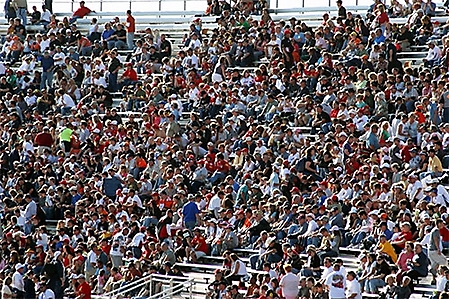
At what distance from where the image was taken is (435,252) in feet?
76.0

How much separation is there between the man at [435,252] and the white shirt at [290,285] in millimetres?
2194

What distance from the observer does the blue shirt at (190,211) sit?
27906 millimetres

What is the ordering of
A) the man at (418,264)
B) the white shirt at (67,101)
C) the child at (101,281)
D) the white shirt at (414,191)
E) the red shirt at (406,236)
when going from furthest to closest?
the white shirt at (67,101)
the child at (101,281)
the white shirt at (414,191)
the red shirt at (406,236)
the man at (418,264)

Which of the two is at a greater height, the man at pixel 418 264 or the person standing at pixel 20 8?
the person standing at pixel 20 8

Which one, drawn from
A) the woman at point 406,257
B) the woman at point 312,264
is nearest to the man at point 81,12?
the woman at point 312,264

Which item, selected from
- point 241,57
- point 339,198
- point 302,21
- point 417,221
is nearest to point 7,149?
point 241,57

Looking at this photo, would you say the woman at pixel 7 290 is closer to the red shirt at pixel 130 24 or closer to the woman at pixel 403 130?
the woman at pixel 403 130

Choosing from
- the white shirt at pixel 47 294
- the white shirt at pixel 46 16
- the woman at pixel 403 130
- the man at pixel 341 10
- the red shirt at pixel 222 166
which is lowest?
the white shirt at pixel 47 294

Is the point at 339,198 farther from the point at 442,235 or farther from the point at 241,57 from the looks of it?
the point at 241,57

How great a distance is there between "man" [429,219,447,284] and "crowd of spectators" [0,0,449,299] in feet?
0.10

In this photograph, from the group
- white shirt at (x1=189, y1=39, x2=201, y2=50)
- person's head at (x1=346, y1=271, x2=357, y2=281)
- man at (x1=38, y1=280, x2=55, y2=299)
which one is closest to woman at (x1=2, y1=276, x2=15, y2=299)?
man at (x1=38, y1=280, x2=55, y2=299)

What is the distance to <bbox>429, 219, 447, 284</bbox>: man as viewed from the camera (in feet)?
75.9

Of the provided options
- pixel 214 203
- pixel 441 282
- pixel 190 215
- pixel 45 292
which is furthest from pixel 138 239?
pixel 441 282

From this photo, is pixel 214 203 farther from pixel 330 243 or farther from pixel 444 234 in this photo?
pixel 444 234
